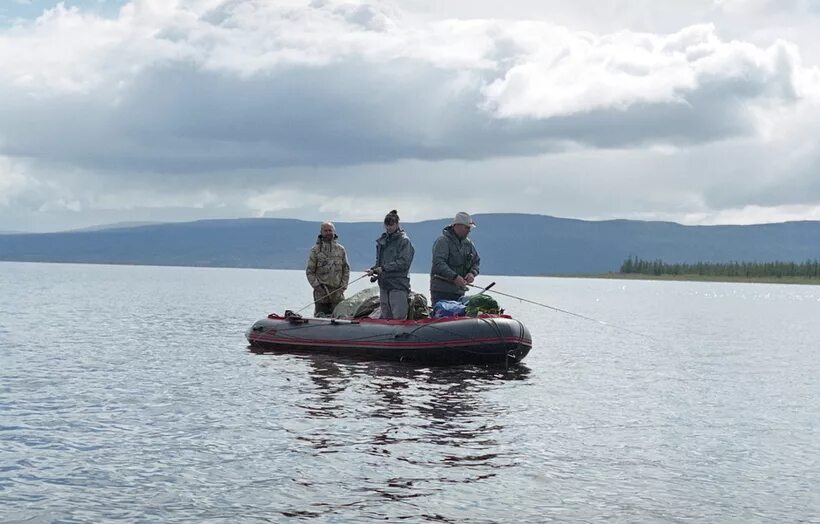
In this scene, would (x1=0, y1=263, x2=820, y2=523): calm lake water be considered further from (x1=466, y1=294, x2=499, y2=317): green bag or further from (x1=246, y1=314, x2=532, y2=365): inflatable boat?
(x1=466, y1=294, x2=499, y2=317): green bag

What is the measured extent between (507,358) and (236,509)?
13.7 metres

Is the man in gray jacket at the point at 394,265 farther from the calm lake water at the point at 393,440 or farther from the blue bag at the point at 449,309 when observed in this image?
the calm lake water at the point at 393,440

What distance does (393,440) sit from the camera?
1349cm

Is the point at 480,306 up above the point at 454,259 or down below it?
below

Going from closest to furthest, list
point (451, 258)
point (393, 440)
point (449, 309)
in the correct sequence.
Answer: point (393, 440), point (451, 258), point (449, 309)

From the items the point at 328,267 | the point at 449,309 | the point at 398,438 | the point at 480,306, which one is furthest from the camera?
the point at 328,267

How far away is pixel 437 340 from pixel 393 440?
903 cm

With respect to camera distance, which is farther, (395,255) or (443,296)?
(443,296)

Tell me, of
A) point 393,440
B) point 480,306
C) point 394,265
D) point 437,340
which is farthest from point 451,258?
point 393,440

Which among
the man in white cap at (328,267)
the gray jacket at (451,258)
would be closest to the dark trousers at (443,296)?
the gray jacket at (451,258)

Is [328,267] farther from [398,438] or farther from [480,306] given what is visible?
[398,438]

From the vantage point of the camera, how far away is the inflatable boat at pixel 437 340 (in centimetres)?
2241

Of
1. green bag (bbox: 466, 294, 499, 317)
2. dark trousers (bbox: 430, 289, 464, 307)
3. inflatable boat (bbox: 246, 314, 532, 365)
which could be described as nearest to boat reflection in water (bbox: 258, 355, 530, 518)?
inflatable boat (bbox: 246, 314, 532, 365)

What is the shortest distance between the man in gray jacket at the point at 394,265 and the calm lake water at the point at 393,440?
5.83ft
